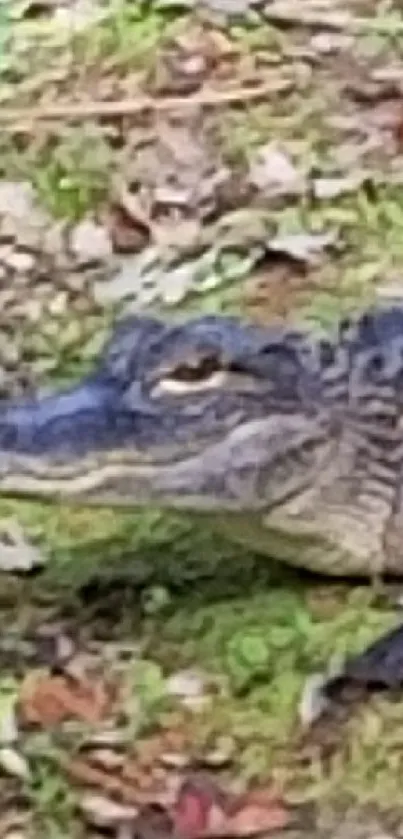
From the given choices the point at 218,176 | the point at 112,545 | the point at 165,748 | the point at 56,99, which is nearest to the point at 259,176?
the point at 218,176

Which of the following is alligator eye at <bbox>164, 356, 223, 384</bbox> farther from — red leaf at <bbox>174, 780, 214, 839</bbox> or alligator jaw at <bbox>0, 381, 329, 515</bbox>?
red leaf at <bbox>174, 780, 214, 839</bbox>

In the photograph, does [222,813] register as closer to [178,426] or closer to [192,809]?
[192,809]

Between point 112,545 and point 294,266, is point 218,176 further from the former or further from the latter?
point 112,545

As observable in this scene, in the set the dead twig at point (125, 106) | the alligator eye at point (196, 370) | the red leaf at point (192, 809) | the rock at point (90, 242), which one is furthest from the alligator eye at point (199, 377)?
the dead twig at point (125, 106)

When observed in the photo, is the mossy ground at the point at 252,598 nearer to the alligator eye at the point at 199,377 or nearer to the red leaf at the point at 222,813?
the red leaf at the point at 222,813

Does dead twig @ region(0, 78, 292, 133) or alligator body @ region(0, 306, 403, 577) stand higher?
alligator body @ region(0, 306, 403, 577)

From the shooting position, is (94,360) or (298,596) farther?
(94,360)

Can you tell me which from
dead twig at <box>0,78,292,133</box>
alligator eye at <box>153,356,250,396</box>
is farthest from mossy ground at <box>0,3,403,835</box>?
alligator eye at <box>153,356,250,396</box>
